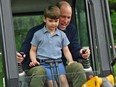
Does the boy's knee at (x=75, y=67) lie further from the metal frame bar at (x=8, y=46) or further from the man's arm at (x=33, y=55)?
the metal frame bar at (x=8, y=46)

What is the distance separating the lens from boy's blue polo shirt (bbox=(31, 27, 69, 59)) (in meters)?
3.52

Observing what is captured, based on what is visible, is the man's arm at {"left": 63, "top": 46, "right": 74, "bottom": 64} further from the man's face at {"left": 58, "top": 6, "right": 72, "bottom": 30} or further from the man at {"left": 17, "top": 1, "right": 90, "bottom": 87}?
the man's face at {"left": 58, "top": 6, "right": 72, "bottom": 30}

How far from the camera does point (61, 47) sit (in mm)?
3635

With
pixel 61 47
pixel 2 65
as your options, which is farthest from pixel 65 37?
pixel 2 65

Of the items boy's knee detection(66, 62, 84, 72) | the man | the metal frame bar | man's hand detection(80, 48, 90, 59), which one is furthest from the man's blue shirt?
the metal frame bar

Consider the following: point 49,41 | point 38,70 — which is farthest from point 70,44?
point 38,70

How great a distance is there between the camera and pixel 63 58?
12.4 feet

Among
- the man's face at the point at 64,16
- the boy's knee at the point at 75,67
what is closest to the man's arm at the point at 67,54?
the boy's knee at the point at 75,67

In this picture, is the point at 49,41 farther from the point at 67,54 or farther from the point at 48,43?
the point at 67,54

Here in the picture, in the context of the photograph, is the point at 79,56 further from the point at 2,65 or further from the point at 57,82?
the point at 2,65

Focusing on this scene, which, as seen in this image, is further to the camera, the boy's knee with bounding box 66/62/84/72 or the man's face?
the man's face

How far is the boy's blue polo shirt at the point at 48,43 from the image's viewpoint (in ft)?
11.5

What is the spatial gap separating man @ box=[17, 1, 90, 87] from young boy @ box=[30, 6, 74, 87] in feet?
0.29

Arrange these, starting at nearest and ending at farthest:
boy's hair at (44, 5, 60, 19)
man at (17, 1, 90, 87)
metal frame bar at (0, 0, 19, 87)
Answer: metal frame bar at (0, 0, 19, 87) < man at (17, 1, 90, 87) < boy's hair at (44, 5, 60, 19)
